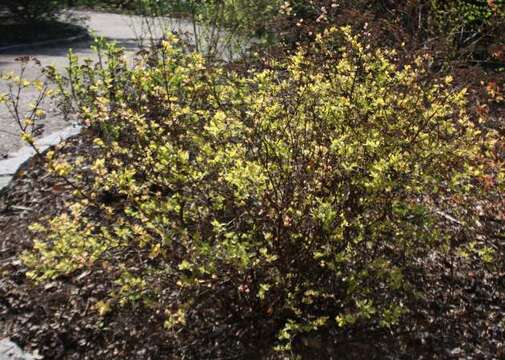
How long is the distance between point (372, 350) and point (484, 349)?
58 cm

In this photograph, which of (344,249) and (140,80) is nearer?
(344,249)

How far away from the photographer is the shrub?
12.8 m

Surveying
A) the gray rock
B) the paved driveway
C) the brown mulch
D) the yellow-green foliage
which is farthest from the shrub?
the gray rock

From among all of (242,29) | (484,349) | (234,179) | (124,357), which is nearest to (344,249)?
(234,179)

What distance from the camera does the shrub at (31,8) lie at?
504 inches

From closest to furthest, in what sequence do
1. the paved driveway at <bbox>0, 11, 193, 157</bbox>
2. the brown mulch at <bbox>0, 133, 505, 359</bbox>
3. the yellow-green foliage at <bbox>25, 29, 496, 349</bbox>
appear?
the yellow-green foliage at <bbox>25, 29, 496, 349</bbox> → the brown mulch at <bbox>0, 133, 505, 359</bbox> → the paved driveway at <bbox>0, 11, 193, 157</bbox>

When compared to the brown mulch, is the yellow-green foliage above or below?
above

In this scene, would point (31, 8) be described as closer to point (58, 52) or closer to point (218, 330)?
point (58, 52)

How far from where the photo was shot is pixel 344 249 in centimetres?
290

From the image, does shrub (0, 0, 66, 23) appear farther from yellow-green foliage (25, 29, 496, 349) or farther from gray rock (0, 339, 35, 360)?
gray rock (0, 339, 35, 360)

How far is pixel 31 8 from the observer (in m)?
13.1

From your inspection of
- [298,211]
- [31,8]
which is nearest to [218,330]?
[298,211]

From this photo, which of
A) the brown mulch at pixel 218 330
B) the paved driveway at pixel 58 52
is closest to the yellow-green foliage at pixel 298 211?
the brown mulch at pixel 218 330

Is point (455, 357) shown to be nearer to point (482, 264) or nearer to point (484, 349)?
point (484, 349)
